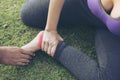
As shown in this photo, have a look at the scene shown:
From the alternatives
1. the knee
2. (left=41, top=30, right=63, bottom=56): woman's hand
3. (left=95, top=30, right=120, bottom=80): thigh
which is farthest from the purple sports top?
the knee

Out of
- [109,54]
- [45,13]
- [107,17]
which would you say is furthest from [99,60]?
[45,13]

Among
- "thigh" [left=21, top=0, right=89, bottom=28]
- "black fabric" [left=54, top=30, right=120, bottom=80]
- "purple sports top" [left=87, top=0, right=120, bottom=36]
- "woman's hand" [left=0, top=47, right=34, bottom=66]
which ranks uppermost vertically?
"purple sports top" [left=87, top=0, right=120, bottom=36]

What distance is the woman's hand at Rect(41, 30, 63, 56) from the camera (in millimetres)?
2100

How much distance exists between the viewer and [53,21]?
2135mm

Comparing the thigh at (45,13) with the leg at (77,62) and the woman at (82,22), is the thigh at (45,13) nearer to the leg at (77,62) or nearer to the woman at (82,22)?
the woman at (82,22)

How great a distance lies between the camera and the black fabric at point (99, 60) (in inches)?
74.4

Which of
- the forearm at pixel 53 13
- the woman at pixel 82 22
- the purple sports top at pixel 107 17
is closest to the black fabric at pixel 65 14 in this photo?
the woman at pixel 82 22

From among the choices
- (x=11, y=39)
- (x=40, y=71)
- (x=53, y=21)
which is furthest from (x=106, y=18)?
(x=11, y=39)

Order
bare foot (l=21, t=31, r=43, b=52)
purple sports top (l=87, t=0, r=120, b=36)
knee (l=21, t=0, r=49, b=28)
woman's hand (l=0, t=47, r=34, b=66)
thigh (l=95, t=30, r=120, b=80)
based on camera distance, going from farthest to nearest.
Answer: knee (l=21, t=0, r=49, b=28) < bare foot (l=21, t=31, r=43, b=52) < woman's hand (l=0, t=47, r=34, b=66) < thigh (l=95, t=30, r=120, b=80) < purple sports top (l=87, t=0, r=120, b=36)

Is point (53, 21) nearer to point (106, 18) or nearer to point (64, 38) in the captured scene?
point (64, 38)

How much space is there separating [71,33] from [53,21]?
269 millimetres

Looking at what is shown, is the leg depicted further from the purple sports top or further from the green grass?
the purple sports top

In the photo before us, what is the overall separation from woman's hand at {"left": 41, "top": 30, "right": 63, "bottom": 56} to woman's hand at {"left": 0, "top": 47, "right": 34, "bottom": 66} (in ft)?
0.38

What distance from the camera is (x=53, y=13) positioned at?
2.11 metres
